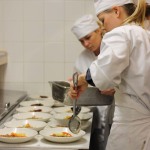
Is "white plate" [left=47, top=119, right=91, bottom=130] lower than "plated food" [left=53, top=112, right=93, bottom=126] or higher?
lower

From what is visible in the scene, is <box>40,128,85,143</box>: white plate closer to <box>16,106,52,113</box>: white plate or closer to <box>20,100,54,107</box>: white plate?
<box>16,106,52,113</box>: white plate

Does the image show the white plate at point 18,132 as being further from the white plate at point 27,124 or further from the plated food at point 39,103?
the plated food at point 39,103

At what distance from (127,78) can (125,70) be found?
0.12 ft

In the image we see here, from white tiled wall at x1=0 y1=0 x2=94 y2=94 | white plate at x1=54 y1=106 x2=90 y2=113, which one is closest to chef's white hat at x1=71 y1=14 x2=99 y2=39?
white tiled wall at x1=0 y1=0 x2=94 y2=94

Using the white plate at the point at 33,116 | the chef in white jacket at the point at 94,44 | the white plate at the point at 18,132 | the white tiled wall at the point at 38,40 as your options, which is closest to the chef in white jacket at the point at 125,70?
the white plate at the point at 18,132

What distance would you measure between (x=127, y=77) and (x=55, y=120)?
82cm

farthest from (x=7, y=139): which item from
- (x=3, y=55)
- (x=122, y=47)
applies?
(x=3, y=55)

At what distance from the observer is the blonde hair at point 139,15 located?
4.77 feet

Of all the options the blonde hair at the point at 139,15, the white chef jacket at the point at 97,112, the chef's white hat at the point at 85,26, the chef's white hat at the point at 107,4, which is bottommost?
the white chef jacket at the point at 97,112

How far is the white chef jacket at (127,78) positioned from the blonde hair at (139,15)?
5 cm

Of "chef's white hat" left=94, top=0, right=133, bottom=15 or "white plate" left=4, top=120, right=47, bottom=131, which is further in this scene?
"white plate" left=4, top=120, right=47, bottom=131

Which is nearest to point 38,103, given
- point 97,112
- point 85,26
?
point 97,112

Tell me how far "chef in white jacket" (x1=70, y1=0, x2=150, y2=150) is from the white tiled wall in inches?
52.6

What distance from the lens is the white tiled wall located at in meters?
2.92
